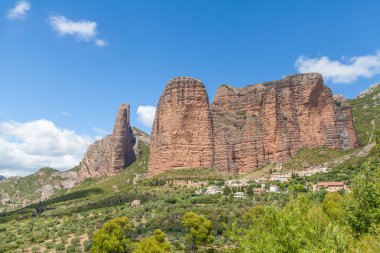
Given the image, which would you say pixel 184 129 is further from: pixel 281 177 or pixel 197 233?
pixel 197 233

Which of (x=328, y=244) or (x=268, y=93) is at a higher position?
(x=268, y=93)

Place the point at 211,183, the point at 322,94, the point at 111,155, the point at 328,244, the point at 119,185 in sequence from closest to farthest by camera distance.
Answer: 1. the point at 328,244
2. the point at 211,183
3. the point at 322,94
4. the point at 119,185
5. the point at 111,155

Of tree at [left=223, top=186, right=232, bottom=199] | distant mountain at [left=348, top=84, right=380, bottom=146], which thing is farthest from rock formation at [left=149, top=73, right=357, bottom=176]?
tree at [left=223, top=186, right=232, bottom=199]

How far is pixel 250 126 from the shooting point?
373 feet

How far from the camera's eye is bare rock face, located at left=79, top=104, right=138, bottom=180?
525 ft

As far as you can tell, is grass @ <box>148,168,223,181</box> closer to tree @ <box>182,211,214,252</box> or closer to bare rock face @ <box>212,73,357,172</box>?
bare rock face @ <box>212,73,357,172</box>

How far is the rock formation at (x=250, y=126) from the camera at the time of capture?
109188 millimetres

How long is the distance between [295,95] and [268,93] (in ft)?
26.0

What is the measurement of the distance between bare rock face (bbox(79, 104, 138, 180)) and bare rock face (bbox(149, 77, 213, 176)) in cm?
4335

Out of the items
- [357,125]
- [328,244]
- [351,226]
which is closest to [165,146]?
[357,125]

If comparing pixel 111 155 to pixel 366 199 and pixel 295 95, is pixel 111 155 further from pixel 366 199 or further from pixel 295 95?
pixel 366 199

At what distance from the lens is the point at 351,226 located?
78.3ft

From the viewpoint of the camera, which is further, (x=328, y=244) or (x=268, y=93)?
(x=268, y=93)

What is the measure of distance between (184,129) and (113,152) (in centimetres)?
5483
